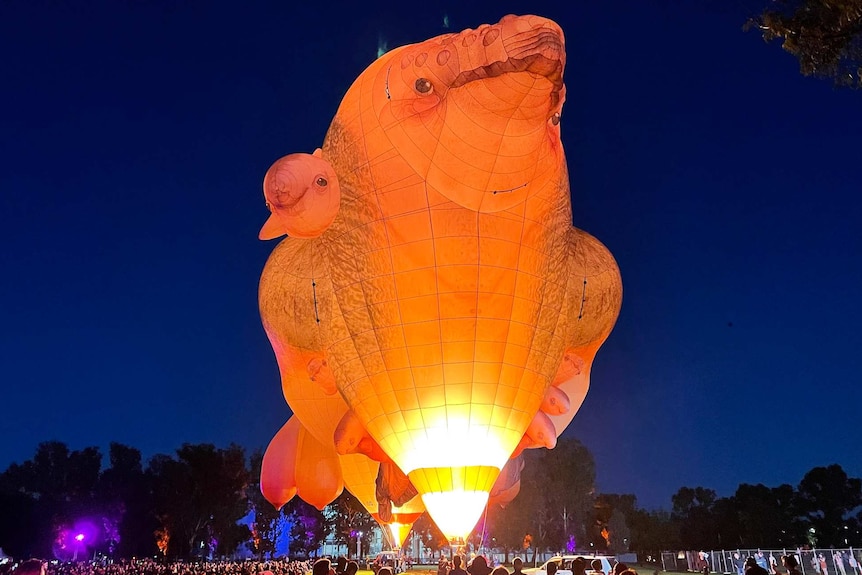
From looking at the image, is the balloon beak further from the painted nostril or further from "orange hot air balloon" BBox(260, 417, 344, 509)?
"orange hot air balloon" BBox(260, 417, 344, 509)

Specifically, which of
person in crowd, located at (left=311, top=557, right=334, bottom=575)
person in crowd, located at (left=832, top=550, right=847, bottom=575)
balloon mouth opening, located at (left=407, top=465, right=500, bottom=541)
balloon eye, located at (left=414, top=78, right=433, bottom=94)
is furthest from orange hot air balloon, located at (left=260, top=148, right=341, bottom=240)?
person in crowd, located at (left=832, top=550, right=847, bottom=575)

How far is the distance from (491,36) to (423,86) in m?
1.16

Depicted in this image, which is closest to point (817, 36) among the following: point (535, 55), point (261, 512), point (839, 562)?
point (535, 55)

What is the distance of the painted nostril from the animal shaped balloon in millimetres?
422

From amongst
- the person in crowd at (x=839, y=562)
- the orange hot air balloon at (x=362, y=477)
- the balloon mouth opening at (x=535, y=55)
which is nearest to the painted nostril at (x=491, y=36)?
the balloon mouth opening at (x=535, y=55)

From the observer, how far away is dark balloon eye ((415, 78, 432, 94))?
355 inches

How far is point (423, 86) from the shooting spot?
9023 mm

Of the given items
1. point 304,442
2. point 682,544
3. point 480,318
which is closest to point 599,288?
point 480,318

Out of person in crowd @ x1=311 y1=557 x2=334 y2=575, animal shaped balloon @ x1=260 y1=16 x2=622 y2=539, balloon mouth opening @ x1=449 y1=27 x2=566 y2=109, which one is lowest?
person in crowd @ x1=311 y1=557 x2=334 y2=575

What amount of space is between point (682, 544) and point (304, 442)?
1670 inches

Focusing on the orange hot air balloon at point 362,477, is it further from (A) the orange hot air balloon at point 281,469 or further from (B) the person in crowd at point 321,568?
(B) the person in crowd at point 321,568

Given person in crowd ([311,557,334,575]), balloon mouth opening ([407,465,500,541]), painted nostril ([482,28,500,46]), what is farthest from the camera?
balloon mouth opening ([407,465,500,541])

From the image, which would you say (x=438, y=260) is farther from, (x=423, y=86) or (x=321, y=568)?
(x=321, y=568)

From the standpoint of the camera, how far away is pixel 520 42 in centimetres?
811
